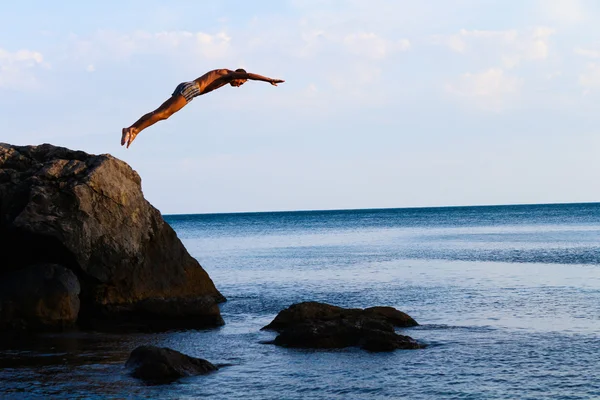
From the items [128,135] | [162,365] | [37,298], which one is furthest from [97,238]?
[128,135]

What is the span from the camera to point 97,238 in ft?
74.5

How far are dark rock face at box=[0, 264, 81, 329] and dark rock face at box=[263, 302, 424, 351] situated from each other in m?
5.65

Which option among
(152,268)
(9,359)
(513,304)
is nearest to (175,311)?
(152,268)

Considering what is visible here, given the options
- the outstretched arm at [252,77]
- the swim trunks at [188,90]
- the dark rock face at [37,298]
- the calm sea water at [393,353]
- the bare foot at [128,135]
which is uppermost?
the outstretched arm at [252,77]

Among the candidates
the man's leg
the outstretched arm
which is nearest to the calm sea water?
the man's leg

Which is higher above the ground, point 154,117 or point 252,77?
point 252,77

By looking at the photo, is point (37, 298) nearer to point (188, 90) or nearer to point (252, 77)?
point (188, 90)

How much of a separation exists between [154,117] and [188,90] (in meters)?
0.84

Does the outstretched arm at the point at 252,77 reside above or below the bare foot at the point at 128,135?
above

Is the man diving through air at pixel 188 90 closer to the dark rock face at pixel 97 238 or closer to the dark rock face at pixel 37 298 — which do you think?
the dark rock face at pixel 37 298

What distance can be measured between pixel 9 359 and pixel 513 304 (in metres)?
15.1

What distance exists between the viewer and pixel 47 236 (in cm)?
2164

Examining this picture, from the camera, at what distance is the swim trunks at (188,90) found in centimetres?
1233

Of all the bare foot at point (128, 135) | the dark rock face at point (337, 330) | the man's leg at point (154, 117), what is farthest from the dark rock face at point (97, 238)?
the bare foot at point (128, 135)
